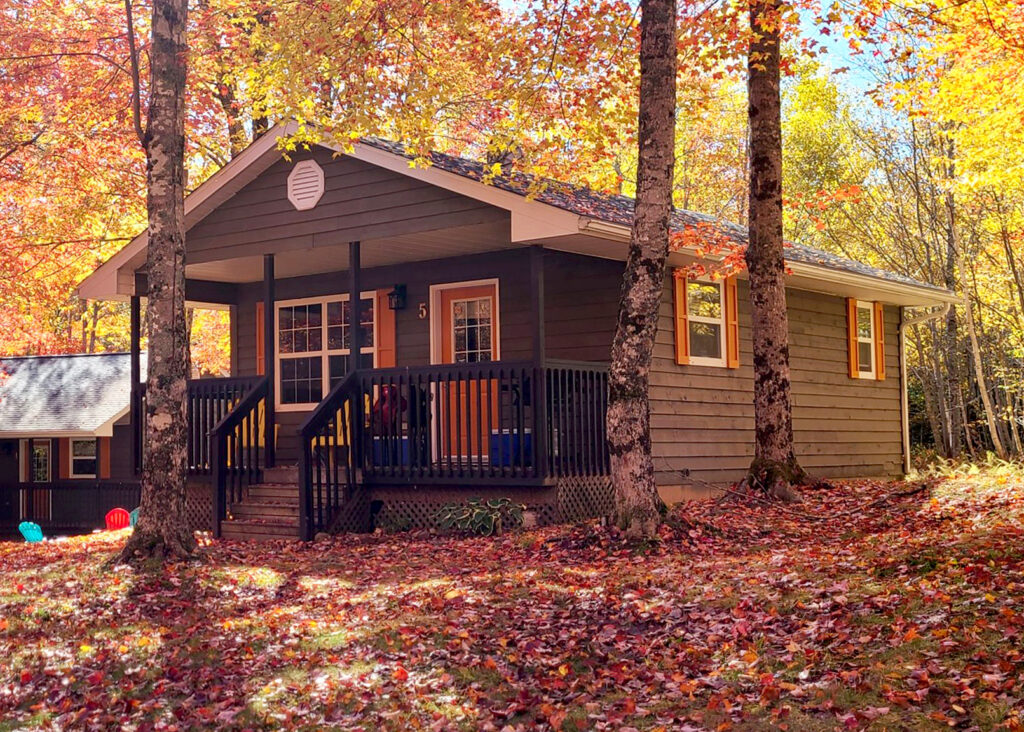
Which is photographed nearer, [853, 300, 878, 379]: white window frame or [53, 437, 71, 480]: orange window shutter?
[853, 300, 878, 379]: white window frame

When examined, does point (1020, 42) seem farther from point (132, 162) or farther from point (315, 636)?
point (132, 162)

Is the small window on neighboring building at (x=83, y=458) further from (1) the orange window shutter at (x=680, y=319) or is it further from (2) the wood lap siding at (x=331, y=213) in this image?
(1) the orange window shutter at (x=680, y=319)

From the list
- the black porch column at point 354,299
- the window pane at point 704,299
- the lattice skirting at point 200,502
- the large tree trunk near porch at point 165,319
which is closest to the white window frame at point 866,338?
the window pane at point 704,299

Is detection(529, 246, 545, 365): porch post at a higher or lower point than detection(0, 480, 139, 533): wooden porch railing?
higher

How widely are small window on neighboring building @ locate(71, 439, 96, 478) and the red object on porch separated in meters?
4.67

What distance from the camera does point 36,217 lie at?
24188 mm

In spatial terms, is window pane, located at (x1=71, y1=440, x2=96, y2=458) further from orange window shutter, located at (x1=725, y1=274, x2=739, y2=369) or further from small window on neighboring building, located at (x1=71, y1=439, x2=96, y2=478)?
orange window shutter, located at (x1=725, y1=274, x2=739, y2=369)

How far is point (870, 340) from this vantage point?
19.1 metres

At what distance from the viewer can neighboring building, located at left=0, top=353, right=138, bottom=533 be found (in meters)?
→ 25.6

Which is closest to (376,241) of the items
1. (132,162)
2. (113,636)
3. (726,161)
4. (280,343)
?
(280,343)

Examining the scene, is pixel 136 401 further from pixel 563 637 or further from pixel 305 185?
pixel 563 637

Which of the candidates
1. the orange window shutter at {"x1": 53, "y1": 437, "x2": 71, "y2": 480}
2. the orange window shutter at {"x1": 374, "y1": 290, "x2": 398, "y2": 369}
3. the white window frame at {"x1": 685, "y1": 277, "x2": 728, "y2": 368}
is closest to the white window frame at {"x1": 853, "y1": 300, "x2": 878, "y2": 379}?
the white window frame at {"x1": 685, "y1": 277, "x2": 728, "y2": 368}

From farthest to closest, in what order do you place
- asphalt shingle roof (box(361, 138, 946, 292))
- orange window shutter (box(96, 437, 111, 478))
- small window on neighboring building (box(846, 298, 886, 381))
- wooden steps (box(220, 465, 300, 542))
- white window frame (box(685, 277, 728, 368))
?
orange window shutter (box(96, 437, 111, 478)), small window on neighboring building (box(846, 298, 886, 381)), white window frame (box(685, 277, 728, 368)), wooden steps (box(220, 465, 300, 542)), asphalt shingle roof (box(361, 138, 946, 292))

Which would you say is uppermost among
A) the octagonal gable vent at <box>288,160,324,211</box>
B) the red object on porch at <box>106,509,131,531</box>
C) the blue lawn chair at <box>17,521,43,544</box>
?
the octagonal gable vent at <box>288,160,324,211</box>
